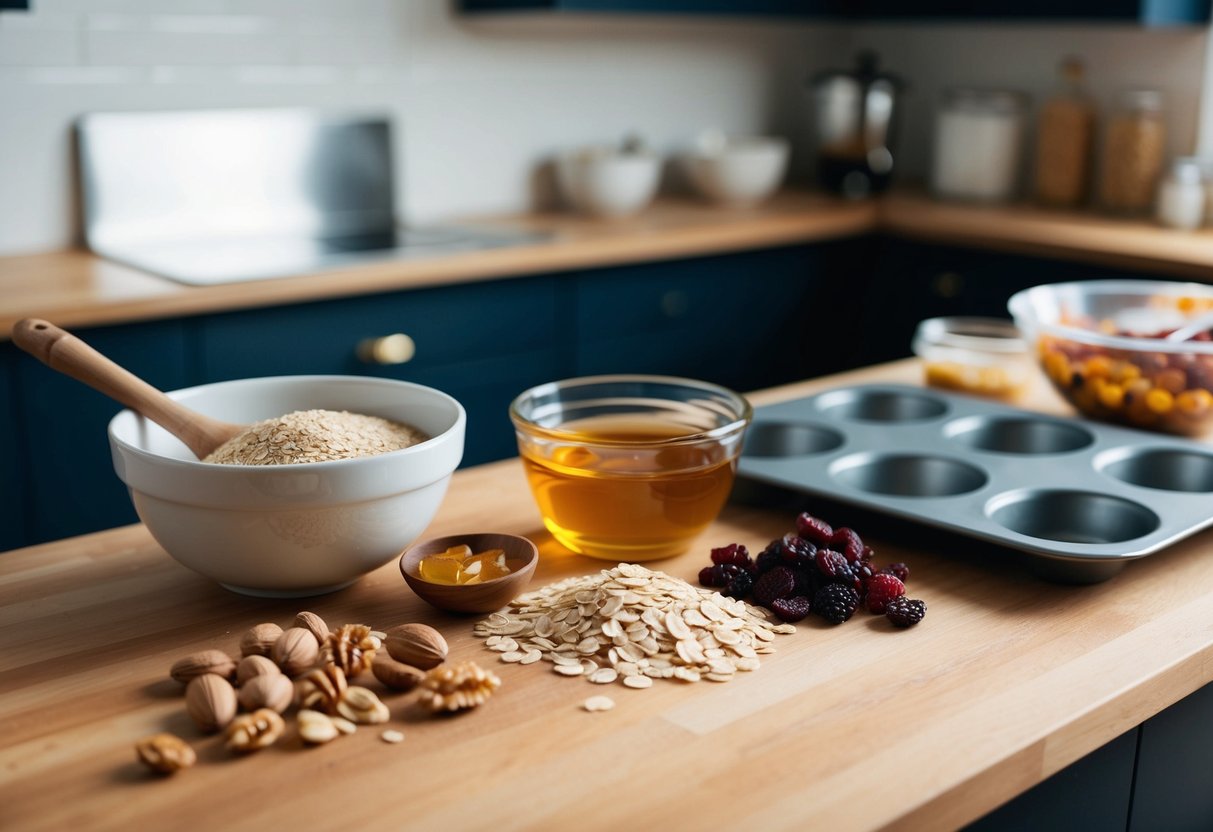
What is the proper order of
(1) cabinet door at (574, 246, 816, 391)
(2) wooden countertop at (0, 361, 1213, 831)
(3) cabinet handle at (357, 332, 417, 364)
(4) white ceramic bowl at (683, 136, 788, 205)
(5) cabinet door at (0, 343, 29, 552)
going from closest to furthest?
(2) wooden countertop at (0, 361, 1213, 831) < (5) cabinet door at (0, 343, 29, 552) < (3) cabinet handle at (357, 332, 417, 364) < (1) cabinet door at (574, 246, 816, 391) < (4) white ceramic bowl at (683, 136, 788, 205)

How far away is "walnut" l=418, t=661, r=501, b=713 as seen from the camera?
91cm

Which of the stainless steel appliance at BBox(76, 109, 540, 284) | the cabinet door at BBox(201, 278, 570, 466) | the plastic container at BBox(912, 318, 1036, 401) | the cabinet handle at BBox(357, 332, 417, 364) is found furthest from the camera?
the stainless steel appliance at BBox(76, 109, 540, 284)

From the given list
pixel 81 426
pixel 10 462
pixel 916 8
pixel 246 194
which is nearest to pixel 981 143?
pixel 916 8

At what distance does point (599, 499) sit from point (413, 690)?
0.98ft

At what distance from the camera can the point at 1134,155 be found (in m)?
3.14

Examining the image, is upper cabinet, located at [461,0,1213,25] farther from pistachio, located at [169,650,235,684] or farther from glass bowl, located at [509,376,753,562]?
pistachio, located at [169,650,235,684]

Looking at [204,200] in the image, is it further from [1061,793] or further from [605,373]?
[1061,793]

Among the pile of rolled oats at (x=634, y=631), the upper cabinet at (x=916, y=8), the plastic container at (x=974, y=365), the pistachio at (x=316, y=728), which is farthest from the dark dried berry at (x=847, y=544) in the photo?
the upper cabinet at (x=916, y=8)

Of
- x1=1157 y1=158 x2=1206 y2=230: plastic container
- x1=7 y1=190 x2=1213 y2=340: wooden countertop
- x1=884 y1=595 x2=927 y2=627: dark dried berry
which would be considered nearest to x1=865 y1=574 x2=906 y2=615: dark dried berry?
x1=884 y1=595 x2=927 y2=627: dark dried berry

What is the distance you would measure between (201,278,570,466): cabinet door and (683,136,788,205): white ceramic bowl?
2.58 ft

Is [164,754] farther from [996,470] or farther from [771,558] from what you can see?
[996,470]

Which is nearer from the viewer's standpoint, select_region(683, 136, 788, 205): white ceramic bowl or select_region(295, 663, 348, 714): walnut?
select_region(295, 663, 348, 714): walnut

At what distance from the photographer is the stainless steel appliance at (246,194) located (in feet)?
8.54

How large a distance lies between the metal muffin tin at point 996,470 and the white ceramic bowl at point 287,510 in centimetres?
41
